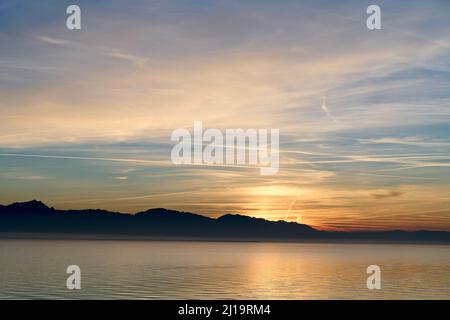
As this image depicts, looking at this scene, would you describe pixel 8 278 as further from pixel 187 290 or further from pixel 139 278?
pixel 187 290

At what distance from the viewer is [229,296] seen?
73.2 metres
